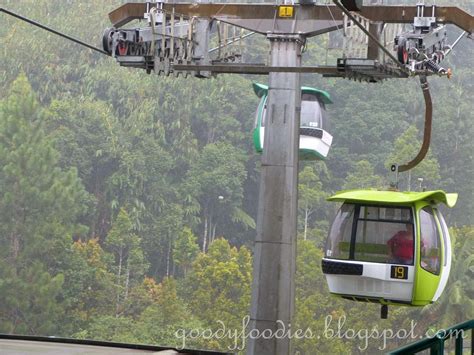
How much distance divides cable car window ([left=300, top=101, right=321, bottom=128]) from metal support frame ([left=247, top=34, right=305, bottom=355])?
21216 millimetres

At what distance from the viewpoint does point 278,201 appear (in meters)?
15.4

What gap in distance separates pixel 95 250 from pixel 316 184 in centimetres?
1173

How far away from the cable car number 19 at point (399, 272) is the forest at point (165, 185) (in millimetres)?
38113

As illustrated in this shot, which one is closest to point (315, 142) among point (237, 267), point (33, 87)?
point (237, 267)

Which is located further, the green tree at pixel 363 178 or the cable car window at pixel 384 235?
the green tree at pixel 363 178

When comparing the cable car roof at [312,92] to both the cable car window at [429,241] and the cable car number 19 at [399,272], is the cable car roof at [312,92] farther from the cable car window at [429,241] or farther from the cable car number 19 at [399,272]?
the cable car number 19 at [399,272]

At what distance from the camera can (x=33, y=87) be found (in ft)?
226

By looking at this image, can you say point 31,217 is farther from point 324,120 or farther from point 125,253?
point 324,120

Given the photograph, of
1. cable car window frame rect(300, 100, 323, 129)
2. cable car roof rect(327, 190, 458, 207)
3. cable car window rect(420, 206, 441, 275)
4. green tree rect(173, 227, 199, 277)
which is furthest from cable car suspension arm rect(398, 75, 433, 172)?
green tree rect(173, 227, 199, 277)

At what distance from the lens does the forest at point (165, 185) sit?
55.9m

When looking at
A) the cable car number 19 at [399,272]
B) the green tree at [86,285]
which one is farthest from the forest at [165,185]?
the cable car number 19 at [399,272]

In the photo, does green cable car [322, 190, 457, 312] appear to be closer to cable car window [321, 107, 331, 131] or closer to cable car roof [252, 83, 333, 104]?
cable car roof [252, 83, 333, 104]

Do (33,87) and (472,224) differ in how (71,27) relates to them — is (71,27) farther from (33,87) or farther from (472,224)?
(472,224)

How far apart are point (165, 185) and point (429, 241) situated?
Result: 4930cm
